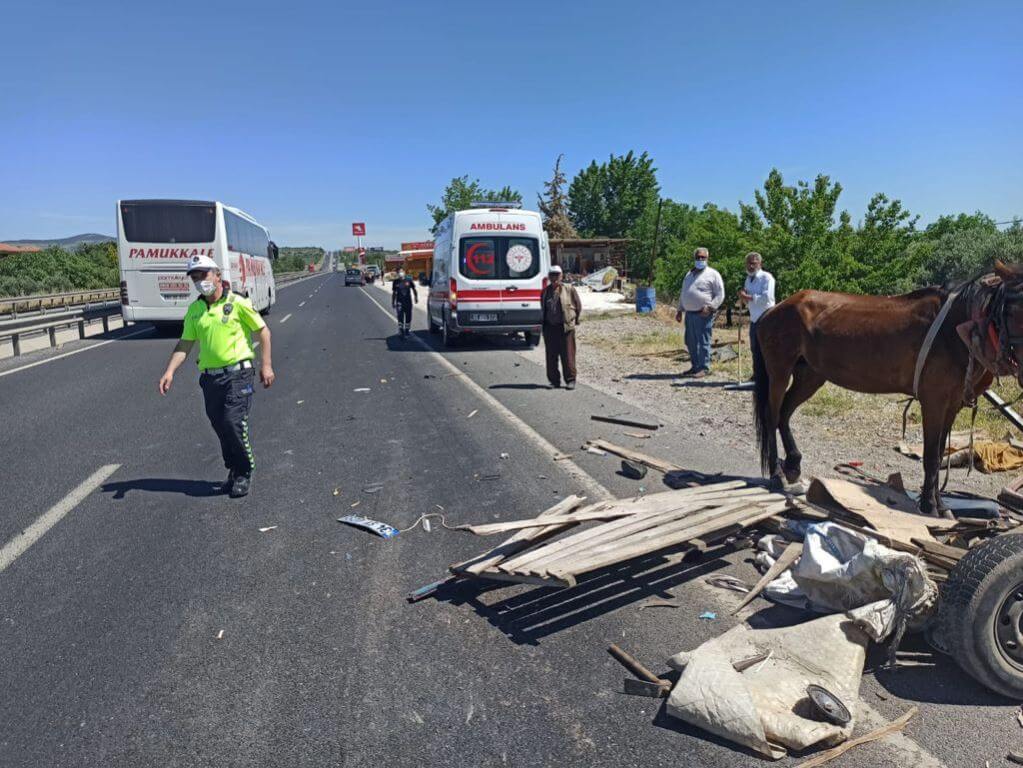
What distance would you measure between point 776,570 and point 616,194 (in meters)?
69.6

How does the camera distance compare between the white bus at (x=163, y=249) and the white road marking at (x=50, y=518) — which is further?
the white bus at (x=163, y=249)

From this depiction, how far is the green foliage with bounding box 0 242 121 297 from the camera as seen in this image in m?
48.1

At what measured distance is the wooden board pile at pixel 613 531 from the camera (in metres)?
3.90

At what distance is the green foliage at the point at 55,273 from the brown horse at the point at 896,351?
172 ft

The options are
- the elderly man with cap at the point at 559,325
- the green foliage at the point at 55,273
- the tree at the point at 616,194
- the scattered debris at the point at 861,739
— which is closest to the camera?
the scattered debris at the point at 861,739

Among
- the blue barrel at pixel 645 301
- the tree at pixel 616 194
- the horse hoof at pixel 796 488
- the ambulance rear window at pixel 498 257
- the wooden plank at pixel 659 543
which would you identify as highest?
the tree at pixel 616 194

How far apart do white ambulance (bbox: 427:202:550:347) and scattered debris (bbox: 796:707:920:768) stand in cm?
1342

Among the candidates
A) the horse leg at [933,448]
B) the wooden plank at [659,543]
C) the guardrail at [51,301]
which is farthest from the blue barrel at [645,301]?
the guardrail at [51,301]

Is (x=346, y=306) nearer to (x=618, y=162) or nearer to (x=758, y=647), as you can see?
(x=758, y=647)

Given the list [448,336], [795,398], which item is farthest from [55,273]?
[795,398]

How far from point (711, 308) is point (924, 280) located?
2851cm

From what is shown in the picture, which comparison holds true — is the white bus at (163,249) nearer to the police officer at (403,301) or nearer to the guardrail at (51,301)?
the police officer at (403,301)

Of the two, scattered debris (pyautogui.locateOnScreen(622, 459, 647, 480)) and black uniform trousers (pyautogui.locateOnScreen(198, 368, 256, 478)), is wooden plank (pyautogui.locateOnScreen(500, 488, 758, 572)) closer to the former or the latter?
scattered debris (pyautogui.locateOnScreen(622, 459, 647, 480))

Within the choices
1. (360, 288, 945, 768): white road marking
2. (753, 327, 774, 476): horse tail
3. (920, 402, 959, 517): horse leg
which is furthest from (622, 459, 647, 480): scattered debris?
(920, 402, 959, 517): horse leg
